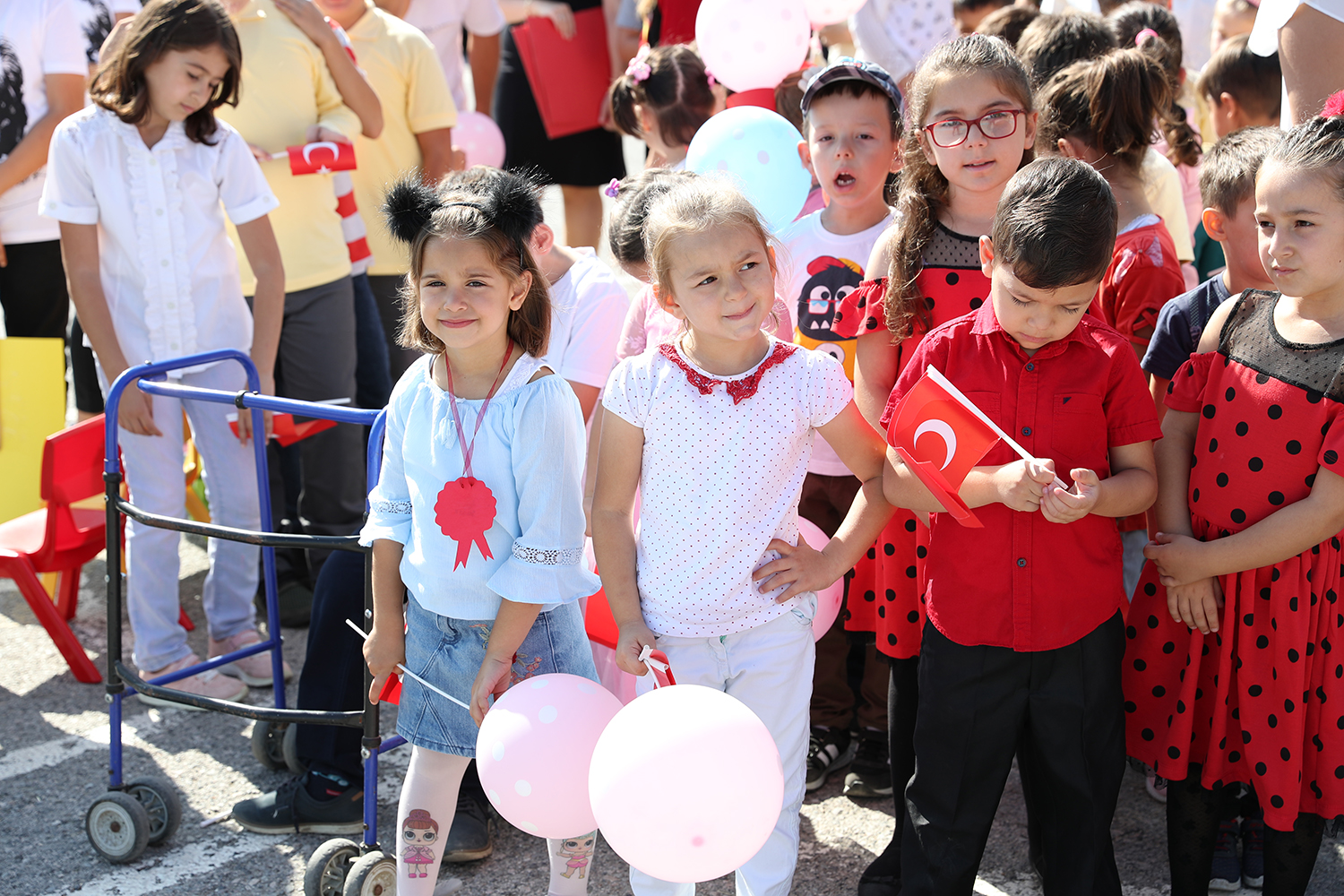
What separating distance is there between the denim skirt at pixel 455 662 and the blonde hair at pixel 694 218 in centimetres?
83

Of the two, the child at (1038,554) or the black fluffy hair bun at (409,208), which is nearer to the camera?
the child at (1038,554)

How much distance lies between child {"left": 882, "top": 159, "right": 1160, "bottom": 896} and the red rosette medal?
838mm

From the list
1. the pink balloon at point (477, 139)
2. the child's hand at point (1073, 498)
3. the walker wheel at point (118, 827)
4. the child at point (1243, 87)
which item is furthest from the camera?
the pink balloon at point (477, 139)

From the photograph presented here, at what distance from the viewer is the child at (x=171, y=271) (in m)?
3.64

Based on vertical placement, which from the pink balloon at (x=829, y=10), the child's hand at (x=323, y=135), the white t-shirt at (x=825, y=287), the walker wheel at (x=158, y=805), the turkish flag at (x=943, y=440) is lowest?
the walker wheel at (x=158, y=805)

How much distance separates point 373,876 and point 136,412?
1799mm

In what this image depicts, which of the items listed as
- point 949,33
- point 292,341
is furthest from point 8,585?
point 949,33

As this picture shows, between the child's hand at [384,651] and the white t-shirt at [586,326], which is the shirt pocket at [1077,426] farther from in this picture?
the child's hand at [384,651]

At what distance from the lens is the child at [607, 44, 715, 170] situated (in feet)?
13.8

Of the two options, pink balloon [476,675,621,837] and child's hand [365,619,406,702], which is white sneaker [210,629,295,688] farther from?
pink balloon [476,675,621,837]

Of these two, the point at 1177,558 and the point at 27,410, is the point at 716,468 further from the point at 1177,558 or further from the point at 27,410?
the point at 27,410

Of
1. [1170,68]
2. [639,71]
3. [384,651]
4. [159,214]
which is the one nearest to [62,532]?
[159,214]

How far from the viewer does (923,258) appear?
271 centimetres

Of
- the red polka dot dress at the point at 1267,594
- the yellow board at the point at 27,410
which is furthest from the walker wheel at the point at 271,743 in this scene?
the red polka dot dress at the point at 1267,594
